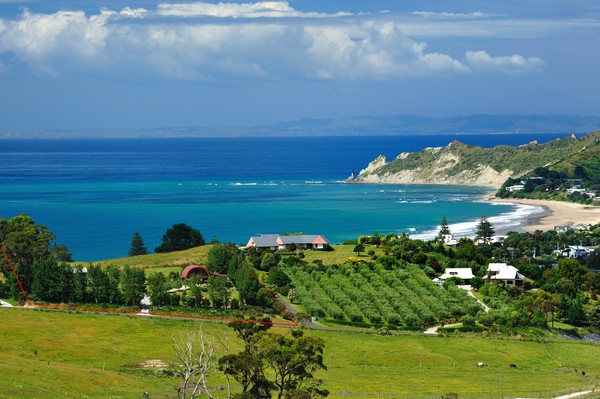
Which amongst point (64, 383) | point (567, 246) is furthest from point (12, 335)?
point (567, 246)

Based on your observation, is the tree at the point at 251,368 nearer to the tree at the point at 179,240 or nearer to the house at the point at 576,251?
the tree at the point at 179,240

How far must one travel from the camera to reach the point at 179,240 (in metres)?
103

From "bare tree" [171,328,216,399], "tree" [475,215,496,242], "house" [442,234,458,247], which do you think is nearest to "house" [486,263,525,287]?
"house" [442,234,458,247]

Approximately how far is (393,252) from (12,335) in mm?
43693

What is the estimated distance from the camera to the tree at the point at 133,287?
70125 mm

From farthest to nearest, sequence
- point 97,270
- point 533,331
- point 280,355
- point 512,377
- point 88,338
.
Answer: point 97,270 < point 533,331 < point 88,338 < point 512,377 < point 280,355

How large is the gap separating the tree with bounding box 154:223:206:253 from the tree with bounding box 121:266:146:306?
30.7m

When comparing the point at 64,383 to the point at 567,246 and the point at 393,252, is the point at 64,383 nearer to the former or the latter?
the point at 393,252

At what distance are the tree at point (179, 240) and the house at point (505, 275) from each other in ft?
115

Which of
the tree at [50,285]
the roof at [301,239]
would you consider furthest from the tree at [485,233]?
the tree at [50,285]

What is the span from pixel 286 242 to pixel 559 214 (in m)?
76.9

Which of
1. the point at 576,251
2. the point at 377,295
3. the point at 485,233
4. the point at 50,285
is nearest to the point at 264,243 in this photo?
the point at 377,295

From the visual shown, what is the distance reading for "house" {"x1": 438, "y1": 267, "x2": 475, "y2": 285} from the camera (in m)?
82.6

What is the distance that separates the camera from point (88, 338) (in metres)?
59.3
